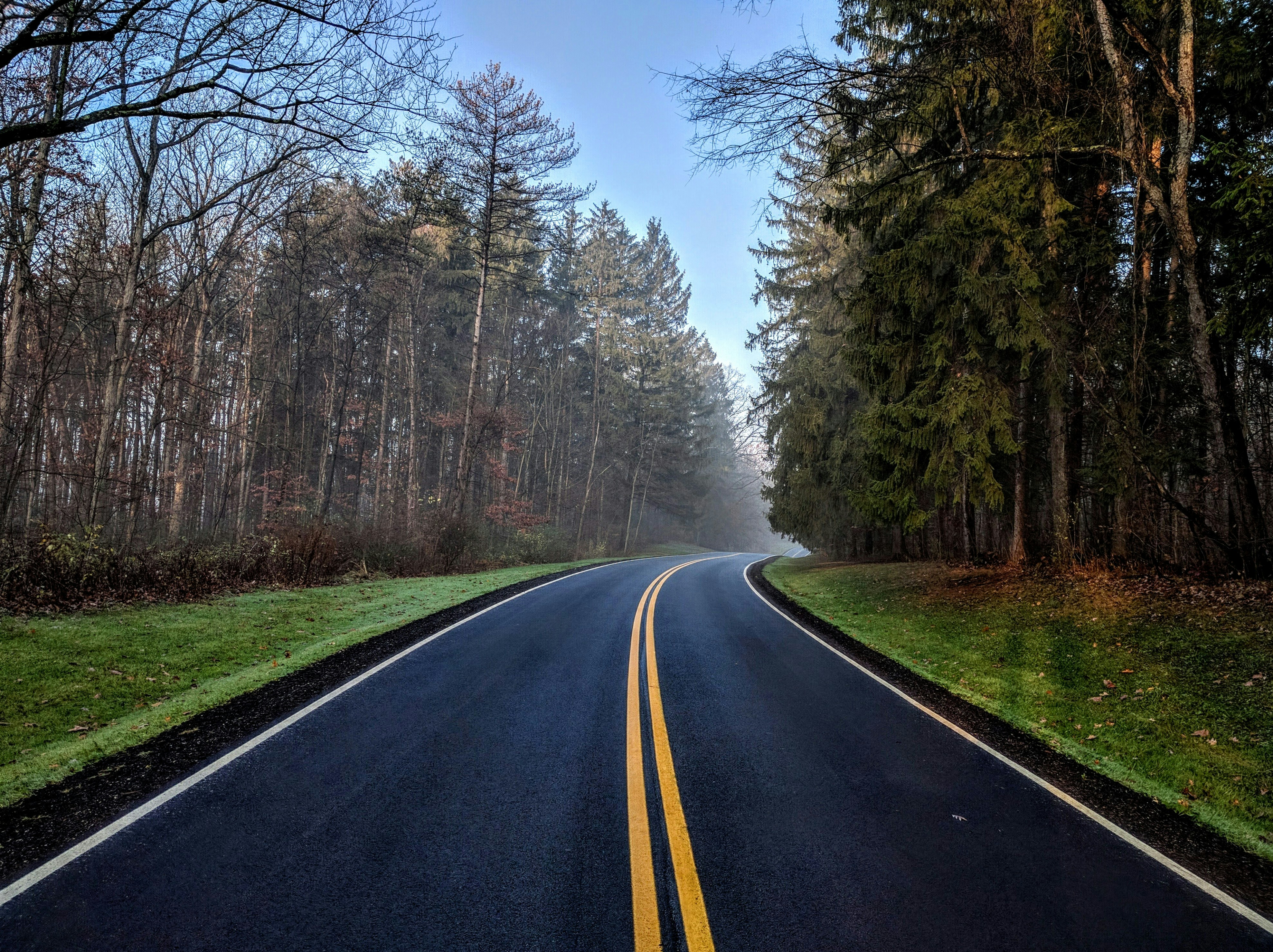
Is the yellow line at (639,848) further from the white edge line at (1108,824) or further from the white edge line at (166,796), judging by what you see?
the white edge line at (1108,824)

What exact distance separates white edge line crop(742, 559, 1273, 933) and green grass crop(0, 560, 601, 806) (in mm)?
7232

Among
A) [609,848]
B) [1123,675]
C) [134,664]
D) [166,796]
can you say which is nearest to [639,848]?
[609,848]

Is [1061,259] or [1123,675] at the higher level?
[1061,259]

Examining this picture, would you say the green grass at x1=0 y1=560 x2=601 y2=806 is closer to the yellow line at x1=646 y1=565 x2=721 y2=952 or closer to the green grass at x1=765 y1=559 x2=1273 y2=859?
the yellow line at x1=646 y1=565 x2=721 y2=952

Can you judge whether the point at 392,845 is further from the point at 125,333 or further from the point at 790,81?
the point at 125,333

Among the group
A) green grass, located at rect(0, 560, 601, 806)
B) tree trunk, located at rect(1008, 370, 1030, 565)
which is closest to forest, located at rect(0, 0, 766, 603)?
green grass, located at rect(0, 560, 601, 806)

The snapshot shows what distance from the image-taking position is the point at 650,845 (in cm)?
341

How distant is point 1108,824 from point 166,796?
6.36 m

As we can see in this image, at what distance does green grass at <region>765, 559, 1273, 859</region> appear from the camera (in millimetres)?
4891

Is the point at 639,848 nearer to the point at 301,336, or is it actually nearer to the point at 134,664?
the point at 134,664

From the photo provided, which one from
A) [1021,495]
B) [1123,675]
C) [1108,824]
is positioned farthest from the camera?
[1021,495]

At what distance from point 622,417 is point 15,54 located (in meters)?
34.5

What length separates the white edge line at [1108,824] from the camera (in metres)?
3.14

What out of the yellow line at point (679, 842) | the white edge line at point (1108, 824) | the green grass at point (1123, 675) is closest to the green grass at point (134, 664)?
the yellow line at point (679, 842)
